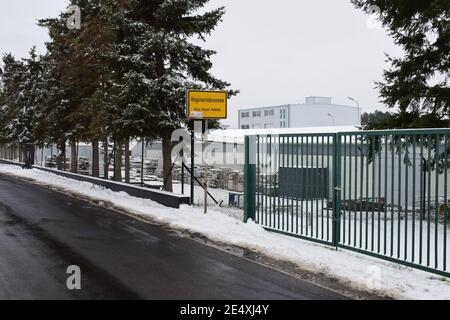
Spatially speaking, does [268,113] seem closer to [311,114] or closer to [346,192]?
[311,114]

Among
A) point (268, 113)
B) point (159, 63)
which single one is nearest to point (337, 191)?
point (159, 63)

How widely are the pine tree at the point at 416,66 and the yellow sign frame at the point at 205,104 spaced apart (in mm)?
5574

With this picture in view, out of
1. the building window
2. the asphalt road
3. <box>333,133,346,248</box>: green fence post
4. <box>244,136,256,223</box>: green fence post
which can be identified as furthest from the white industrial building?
<box>333,133,346,248</box>: green fence post

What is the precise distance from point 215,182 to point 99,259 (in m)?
20.8

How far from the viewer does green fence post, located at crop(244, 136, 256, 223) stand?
1189cm

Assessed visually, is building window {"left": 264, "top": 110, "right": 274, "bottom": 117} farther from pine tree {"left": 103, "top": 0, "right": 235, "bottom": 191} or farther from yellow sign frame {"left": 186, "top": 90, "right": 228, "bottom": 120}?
yellow sign frame {"left": 186, "top": 90, "right": 228, "bottom": 120}

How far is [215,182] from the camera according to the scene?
94.7 feet

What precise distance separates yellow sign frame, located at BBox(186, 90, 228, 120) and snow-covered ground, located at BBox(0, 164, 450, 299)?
2.84 m

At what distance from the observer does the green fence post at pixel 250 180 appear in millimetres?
11891

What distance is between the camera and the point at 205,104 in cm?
1380

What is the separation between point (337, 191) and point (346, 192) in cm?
23
